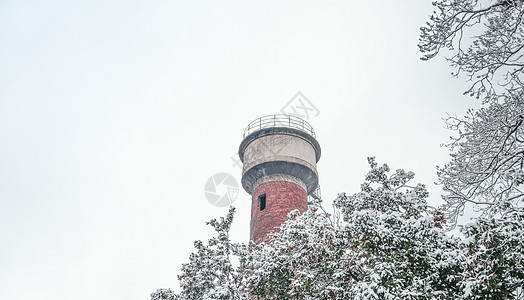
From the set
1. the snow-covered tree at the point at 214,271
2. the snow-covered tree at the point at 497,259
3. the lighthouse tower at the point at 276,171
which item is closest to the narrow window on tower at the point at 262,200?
the lighthouse tower at the point at 276,171

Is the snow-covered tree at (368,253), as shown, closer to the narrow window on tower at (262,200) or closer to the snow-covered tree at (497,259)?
the snow-covered tree at (497,259)

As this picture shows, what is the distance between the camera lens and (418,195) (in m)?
7.90

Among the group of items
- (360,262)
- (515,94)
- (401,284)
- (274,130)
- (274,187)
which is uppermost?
(274,130)

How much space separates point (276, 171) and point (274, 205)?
1.62m

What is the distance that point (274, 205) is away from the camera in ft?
51.1

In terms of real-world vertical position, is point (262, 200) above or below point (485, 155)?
above

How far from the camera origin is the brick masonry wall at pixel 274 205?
49.6 ft

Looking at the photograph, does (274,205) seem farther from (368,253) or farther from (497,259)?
(497,259)

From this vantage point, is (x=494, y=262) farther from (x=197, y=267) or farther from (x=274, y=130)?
(x=274, y=130)

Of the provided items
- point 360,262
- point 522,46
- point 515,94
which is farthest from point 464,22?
point 360,262

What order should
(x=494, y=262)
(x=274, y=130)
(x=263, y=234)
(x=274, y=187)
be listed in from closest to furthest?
(x=494, y=262) → (x=263, y=234) → (x=274, y=187) → (x=274, y=130)

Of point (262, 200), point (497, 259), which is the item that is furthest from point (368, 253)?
point (262, 200)

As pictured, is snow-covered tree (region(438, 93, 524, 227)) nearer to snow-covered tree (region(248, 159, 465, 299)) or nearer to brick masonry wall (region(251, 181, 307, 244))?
snow-covered tree (region(248, 159, 465, 299))

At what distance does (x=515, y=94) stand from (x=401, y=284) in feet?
14.4
